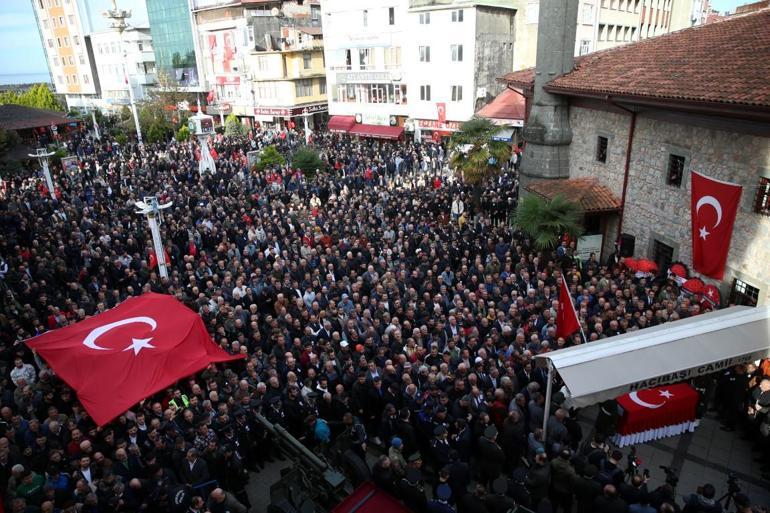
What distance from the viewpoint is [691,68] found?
1297cm

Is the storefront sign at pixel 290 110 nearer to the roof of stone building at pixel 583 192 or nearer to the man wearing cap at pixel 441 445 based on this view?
the roof of stone building at pixel 583 192

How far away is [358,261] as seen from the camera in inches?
570

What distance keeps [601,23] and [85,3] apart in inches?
2528

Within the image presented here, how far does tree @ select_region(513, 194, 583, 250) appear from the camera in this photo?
45.4 ft

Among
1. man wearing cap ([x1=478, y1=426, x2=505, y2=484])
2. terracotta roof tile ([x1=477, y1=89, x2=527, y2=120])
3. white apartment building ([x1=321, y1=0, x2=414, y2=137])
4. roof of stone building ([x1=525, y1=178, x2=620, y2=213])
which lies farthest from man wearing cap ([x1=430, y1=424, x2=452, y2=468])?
white apartment building ([x1=321, y1=0, x2=414, y2=137])

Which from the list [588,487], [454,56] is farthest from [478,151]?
[454,56]

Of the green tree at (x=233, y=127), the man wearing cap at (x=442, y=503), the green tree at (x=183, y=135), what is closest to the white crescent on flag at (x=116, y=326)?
the man wearing cap at (x=442, y=503)

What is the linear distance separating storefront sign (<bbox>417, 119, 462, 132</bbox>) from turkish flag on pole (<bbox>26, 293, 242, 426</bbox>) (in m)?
28.3

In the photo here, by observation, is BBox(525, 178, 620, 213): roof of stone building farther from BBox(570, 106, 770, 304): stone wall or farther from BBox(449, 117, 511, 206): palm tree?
BBox(449, 117, 511, 206): palm tree

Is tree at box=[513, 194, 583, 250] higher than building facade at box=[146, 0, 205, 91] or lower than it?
lower

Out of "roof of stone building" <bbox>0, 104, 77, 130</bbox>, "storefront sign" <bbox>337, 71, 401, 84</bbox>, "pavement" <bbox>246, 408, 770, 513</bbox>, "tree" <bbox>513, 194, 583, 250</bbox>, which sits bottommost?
"pavement" <bbox>246, 408, 770, 513</bbox>

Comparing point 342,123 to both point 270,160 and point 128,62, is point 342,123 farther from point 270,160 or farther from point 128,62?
point 128,62

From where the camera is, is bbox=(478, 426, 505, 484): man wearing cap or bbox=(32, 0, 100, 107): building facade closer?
bbox=(478, 426, 505, 484): man wearing cap

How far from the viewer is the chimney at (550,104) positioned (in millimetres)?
16688
